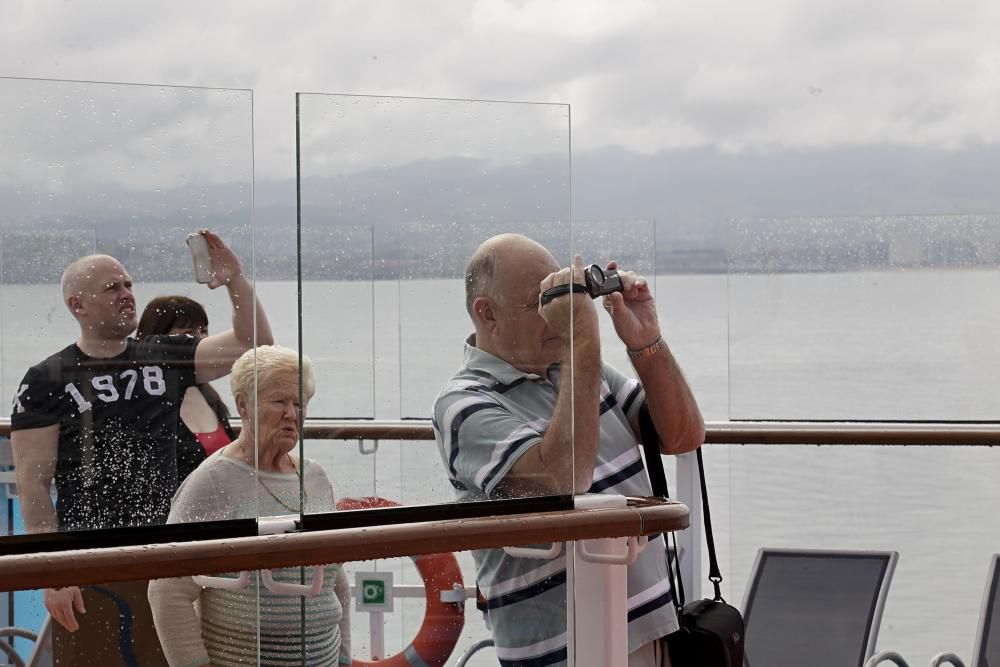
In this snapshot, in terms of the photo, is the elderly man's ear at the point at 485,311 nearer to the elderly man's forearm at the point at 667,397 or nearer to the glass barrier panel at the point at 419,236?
the glass barrier panel at the point at 419,236

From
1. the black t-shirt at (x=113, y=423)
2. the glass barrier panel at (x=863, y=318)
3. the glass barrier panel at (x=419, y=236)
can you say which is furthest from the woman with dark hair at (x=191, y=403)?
the glass barrier panel at (x=863, y=318)

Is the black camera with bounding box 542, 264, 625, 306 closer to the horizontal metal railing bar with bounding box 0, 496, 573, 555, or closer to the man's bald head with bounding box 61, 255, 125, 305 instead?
the horizontal metal railing bar with bounding box 0, 496, 573, 555

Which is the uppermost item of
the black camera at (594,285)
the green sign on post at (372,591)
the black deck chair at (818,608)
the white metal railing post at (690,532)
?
the black camera at (594,285)

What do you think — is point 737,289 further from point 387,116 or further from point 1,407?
point 1,407

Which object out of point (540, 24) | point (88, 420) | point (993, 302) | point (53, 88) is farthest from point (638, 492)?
point (540, 24)

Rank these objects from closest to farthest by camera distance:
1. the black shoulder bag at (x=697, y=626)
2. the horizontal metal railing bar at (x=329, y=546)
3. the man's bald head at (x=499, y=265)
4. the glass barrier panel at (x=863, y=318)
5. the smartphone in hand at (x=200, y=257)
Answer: the horizontal metal railing bar at (x=329, y=546), the smartphone in hand at (x=200, y=257), the man's bald head at (x=499, y=265), the black shoulder bag at (x=697, y=626), the glass barrier panel at (x=863, y=318)

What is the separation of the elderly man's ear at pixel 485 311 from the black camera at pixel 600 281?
5.5 inches

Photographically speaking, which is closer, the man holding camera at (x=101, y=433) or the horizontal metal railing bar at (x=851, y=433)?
the man holding camera at (x=101, y=433)

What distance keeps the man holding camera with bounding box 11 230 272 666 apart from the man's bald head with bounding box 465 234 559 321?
0.28 metres

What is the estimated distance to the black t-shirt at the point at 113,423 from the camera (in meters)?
1.31

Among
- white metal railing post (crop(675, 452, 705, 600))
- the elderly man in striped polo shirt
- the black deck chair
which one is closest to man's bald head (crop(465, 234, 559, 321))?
the elderly man in striped polo shirt

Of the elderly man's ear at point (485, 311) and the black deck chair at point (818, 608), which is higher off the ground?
the elderly man's ear at point (485, 311)

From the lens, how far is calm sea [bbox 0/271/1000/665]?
1.39 m

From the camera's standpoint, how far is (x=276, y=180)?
Result: 4.58 feet
